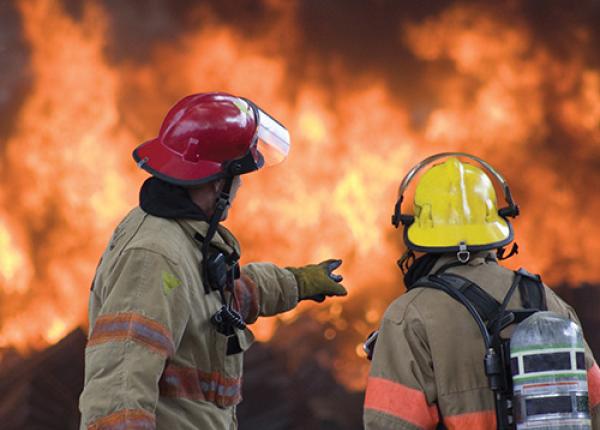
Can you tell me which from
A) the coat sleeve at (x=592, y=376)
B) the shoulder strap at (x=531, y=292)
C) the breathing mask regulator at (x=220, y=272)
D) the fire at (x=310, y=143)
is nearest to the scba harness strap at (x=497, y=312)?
the shoulder strap at (x=531, y=292)

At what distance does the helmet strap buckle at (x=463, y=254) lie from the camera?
3281 millimetres

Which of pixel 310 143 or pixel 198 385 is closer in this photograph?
pixel 198 385

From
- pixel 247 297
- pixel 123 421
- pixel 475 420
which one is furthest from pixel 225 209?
pixel 475 420

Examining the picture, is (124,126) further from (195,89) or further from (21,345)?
(21,345)

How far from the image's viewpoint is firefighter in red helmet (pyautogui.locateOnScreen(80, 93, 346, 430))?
3.02 metres

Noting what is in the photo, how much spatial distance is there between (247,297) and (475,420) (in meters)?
1.37

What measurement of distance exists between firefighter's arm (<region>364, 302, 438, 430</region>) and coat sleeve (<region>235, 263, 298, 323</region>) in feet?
3.41

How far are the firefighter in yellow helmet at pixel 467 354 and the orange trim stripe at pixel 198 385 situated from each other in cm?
61

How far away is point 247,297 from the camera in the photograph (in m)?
4.06

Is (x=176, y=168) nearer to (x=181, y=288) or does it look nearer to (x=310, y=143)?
(x=181, y=288)

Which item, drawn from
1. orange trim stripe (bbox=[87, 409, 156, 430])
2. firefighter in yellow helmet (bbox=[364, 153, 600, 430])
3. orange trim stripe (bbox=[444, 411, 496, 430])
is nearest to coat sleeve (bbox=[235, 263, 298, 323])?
firefighter in yellow helmet (bbox=[364, 153, 600, 430])

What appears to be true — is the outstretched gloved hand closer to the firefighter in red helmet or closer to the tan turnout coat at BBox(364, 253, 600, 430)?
the firefighter in red helmet

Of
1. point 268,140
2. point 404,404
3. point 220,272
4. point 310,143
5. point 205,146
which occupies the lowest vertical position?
point 404,404

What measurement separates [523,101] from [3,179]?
18.2ft
